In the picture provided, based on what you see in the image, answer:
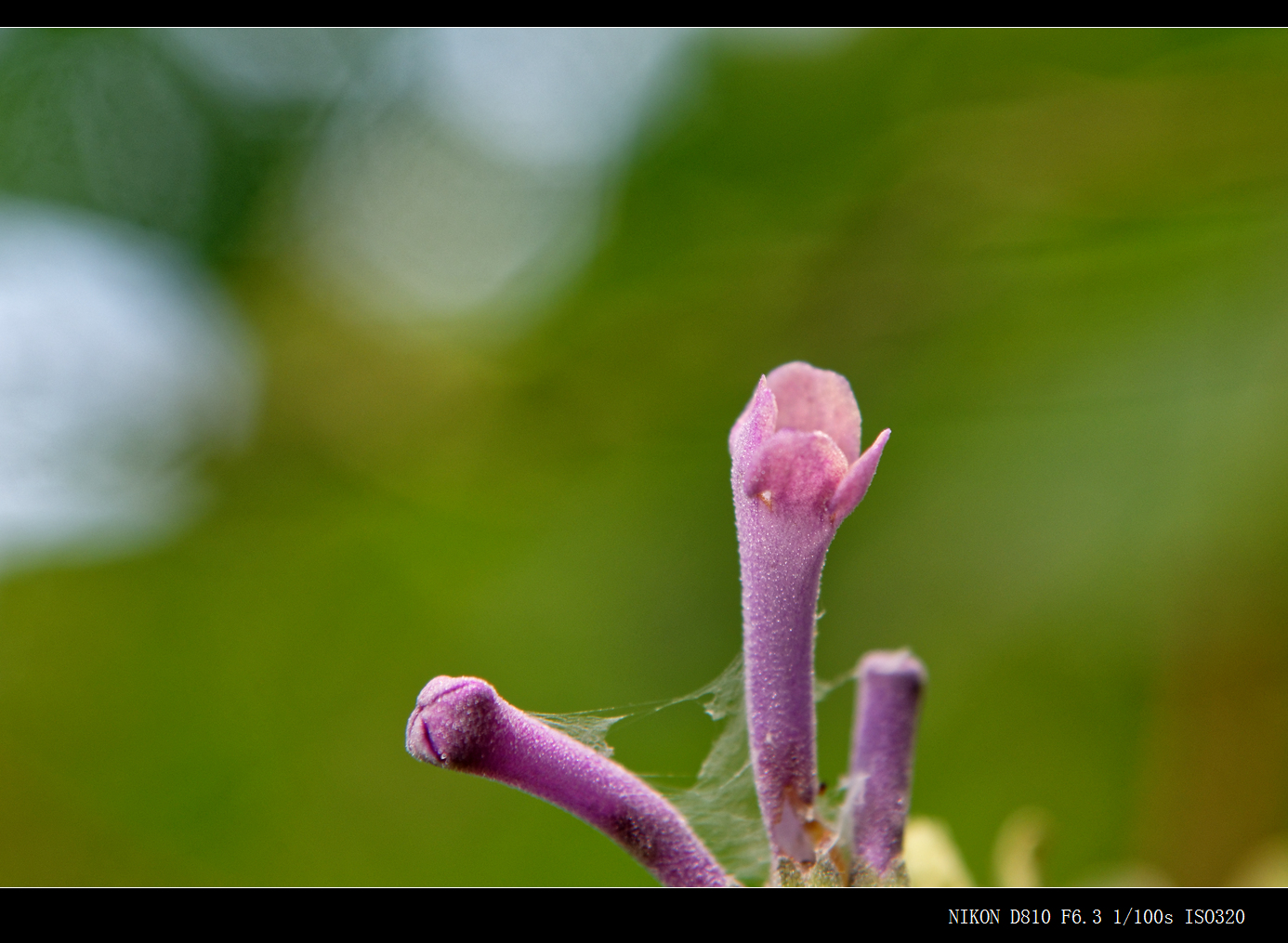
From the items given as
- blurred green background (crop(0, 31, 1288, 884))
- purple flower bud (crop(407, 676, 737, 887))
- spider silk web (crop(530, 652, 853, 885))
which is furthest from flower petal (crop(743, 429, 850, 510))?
blurred green background (crop(0, 31, 1288, 884))

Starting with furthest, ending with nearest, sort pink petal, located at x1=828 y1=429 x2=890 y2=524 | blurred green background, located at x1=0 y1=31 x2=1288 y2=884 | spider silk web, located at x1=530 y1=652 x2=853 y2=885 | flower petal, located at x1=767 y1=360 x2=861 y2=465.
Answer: blurred green background, located at x1=0 y1=31 x2=1288 y2=884, spider silk web, located at x1=530 y1=652 x2=853 y2=885, flower petal, located at x1=767 y1=360 x2=861 y2=465, pink petal, located at x1=828 y1=429 x2=890 y2=524

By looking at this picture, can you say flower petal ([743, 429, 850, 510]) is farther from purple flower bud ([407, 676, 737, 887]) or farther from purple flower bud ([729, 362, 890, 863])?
purple flower bud ([407, 676, 737, 887])

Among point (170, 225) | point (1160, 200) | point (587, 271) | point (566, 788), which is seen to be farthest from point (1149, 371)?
point (170, 225)

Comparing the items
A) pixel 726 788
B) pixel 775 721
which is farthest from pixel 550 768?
pixel 726 788

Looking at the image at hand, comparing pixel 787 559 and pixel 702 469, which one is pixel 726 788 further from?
pixel 702 469
